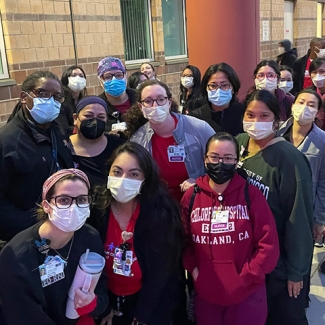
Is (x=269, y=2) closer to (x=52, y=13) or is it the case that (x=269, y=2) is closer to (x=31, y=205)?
(x=52, y=13)

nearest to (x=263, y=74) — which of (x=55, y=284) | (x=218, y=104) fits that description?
(x=218, y=104)

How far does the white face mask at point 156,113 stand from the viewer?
9.11 ft

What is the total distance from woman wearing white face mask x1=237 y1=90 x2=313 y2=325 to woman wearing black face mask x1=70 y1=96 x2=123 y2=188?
3.11 feet

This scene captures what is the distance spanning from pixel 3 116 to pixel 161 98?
13.9 feet

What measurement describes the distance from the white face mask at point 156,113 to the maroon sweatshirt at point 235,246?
738 millimetres

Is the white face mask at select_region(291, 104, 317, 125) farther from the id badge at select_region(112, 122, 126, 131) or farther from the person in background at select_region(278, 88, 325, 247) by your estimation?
the id badge at select_region(112, 122, 126, 131)

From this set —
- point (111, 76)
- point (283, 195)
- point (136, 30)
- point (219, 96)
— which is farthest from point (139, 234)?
point (136, 30)

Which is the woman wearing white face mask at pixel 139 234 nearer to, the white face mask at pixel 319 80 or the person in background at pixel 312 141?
the person in background at pixel 312 141

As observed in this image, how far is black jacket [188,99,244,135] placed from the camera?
3.28 m

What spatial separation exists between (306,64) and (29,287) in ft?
17.3

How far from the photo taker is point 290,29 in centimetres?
1592

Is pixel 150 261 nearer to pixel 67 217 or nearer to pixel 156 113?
pixel 67 217

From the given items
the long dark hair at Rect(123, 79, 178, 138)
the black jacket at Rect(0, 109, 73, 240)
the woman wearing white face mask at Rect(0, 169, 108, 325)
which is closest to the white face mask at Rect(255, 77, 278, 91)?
the long dark hair at Rect(123, 79, 178, 138)

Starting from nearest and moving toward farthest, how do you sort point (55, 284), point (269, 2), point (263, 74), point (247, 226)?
point (55, 284) → point (247, 226) → point (263, 74) → point (269, 2)
